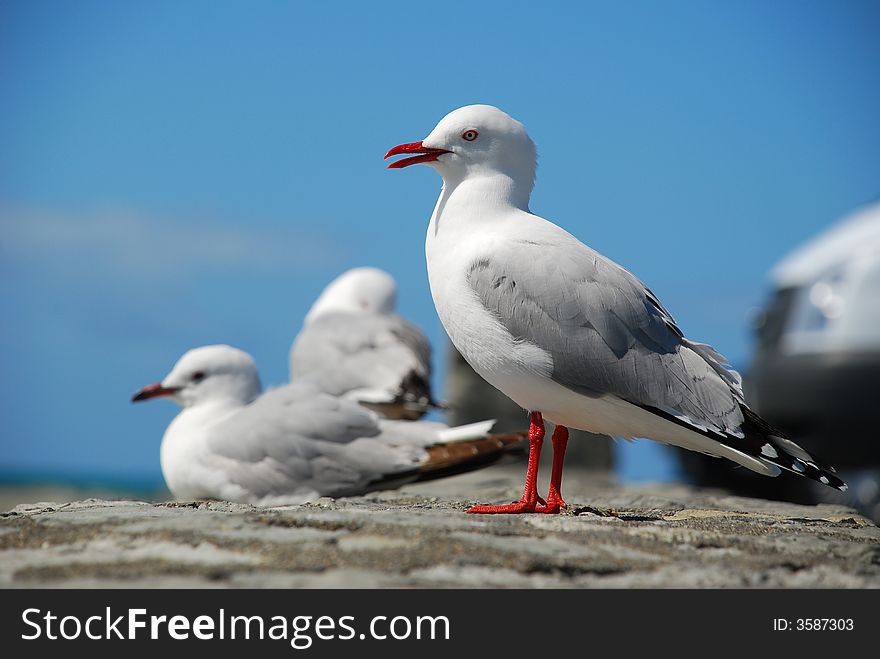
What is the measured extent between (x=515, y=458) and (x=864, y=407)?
5.99 m

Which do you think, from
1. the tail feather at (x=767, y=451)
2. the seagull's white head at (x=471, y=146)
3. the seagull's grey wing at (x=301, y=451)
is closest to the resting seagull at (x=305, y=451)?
the seagull's grey wing at (x=301, y=451)

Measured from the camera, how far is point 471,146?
17.2ft

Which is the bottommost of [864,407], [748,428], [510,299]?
[748,428]

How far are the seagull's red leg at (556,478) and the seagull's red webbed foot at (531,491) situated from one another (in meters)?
0.06

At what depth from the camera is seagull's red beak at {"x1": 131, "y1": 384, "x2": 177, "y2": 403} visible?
25.8 ft

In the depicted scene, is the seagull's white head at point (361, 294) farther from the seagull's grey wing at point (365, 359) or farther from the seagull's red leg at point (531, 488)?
the seagull's red leg at point (531, 488)

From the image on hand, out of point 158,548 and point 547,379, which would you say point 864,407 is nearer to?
point 547,379

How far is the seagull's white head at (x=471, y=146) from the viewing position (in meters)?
5.22

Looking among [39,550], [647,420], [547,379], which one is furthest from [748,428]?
[39,550]

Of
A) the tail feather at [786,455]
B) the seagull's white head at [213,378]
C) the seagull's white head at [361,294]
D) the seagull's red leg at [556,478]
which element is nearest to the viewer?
the tail feather at [786,455]

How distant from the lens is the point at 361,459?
7.04 meters

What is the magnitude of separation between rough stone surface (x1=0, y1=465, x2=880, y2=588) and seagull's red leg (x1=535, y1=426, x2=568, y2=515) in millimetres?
156

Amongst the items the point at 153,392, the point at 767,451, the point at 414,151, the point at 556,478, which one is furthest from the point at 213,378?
the point at 767,451

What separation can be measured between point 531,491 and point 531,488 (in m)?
0.01
